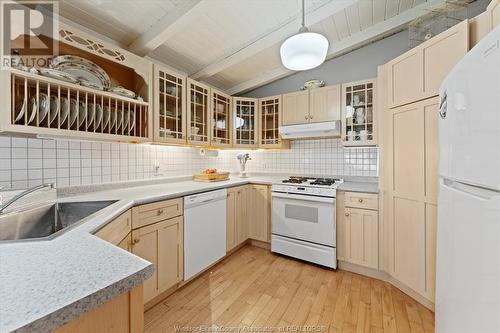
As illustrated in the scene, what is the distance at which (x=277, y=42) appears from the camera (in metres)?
2.38

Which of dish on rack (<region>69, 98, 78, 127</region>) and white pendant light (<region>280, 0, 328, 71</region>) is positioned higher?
white pendant light (<region>280, 0, 328, 71</region>)

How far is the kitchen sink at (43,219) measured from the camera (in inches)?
40.9

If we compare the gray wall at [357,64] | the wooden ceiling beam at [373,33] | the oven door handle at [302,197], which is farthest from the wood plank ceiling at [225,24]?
the oven door handle at [302,197]

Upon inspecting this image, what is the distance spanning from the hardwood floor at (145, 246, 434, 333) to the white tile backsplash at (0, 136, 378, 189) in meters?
1.25

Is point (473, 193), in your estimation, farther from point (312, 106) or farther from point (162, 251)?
point (312, 106)

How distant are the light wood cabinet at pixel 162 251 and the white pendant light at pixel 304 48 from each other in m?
1.55

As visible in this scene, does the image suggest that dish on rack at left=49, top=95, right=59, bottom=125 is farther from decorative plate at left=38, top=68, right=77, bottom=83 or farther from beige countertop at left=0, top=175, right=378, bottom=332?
beige countertop at left=0, top=175, right=378, bottom=332

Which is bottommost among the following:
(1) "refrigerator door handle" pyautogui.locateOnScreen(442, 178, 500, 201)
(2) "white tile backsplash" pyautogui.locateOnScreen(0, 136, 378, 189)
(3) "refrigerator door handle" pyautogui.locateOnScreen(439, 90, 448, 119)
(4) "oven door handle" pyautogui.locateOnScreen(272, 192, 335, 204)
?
(4) "oven door handle" pyautogui.locateOnScreen(272, 192, 335, 204)

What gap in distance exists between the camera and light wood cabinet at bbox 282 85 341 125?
255 cm

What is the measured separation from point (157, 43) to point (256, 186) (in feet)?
6.19

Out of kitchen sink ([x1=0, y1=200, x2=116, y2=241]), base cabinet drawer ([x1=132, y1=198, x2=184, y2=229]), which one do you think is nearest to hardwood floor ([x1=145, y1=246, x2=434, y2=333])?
base cabinet drawer ([x1=132, y1=198, x2=184, y2=229])

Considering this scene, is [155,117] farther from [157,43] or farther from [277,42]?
[277,42]

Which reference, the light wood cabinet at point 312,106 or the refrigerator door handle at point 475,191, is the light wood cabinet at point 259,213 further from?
the refrigerator door handle at point 475,191

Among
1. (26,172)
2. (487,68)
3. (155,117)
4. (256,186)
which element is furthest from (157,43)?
(487,68)
